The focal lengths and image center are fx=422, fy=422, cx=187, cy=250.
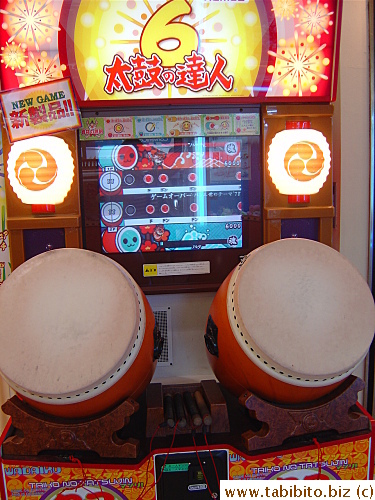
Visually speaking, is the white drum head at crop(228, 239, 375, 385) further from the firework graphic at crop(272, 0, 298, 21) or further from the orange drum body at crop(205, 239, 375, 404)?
the firework graphic at crop(272, 0, 298, 21)

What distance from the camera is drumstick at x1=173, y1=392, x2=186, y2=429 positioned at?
60.5 inches

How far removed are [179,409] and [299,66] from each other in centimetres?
155

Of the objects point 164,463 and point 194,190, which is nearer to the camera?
point 164,463

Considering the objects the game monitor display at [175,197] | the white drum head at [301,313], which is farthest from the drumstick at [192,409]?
the game monitor display at [175,197]

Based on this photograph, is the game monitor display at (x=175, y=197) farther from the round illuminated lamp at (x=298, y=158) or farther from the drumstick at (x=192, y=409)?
the drumstick at (x=192, y=409)

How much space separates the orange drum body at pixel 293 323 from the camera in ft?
4.67

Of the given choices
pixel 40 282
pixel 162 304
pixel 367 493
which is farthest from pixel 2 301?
pixel 367 493

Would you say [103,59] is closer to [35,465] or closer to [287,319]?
[287,319]

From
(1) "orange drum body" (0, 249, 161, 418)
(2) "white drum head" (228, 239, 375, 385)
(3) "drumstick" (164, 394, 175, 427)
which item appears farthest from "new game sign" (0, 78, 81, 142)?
(3) "drumstick" (164, 394, 175, 427)

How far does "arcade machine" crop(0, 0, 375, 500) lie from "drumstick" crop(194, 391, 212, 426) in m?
0.02

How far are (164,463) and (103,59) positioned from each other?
163 centimetres

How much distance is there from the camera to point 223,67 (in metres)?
1.84

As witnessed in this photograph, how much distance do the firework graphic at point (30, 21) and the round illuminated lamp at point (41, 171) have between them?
1.34ft

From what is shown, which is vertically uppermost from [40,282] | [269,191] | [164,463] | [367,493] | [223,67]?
[223,67]
